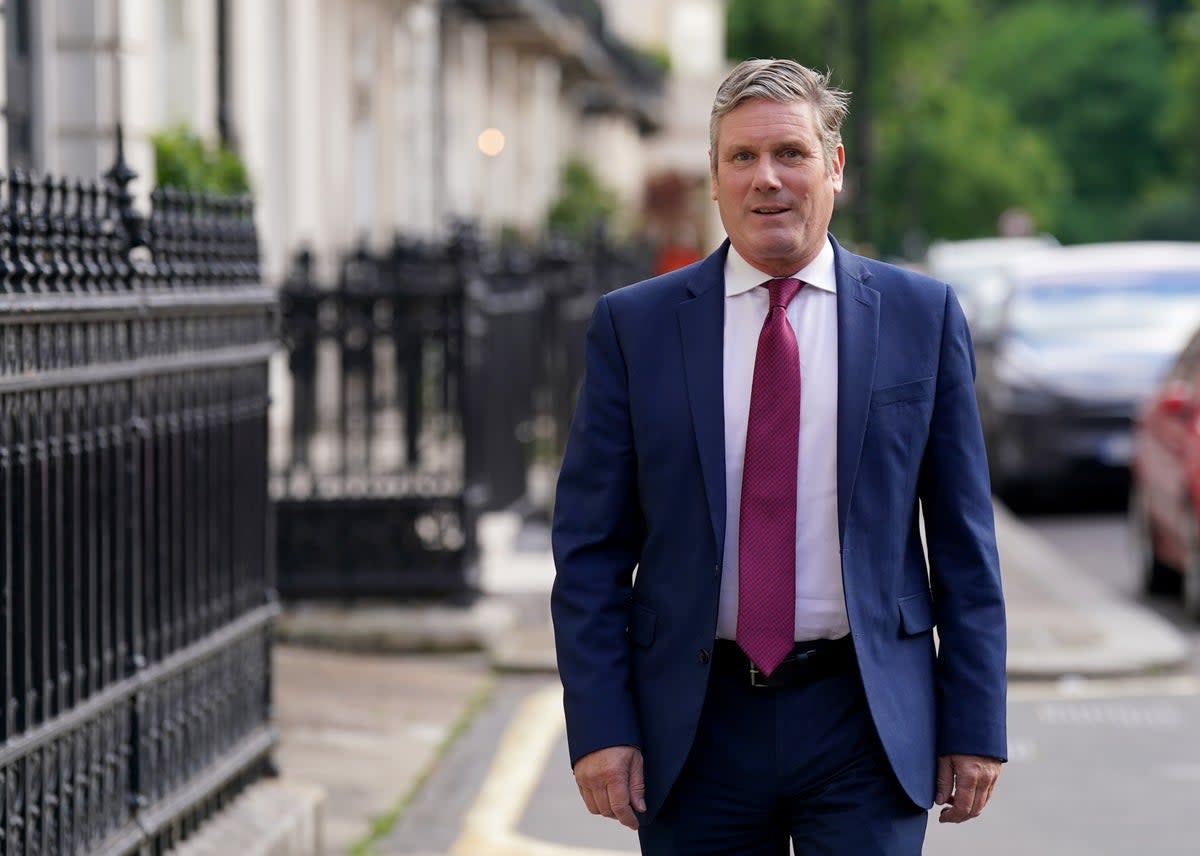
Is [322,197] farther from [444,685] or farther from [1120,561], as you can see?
[444,685]

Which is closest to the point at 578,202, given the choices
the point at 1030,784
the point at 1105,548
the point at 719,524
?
the point at 1105,548

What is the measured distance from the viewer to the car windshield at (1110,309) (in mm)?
17078

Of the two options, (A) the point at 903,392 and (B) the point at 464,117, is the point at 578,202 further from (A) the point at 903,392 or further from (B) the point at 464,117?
(A) the point at 903,392

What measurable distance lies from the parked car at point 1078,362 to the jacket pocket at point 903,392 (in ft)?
41.7

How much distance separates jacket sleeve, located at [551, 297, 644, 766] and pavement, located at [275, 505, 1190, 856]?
3172 mm

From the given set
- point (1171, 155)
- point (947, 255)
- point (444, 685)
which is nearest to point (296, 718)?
point (444, 685)

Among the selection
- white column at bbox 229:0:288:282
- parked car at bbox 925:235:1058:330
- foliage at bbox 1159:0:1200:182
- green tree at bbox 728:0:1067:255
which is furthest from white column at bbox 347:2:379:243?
foliage at bbox 1159:0:1200:182

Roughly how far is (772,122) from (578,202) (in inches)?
1223

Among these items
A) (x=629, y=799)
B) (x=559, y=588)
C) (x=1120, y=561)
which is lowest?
(x=1120, y=561)

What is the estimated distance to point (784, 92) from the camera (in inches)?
151

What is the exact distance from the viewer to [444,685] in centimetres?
976

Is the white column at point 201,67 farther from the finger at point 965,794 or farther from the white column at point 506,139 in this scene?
the white column at point 506,139

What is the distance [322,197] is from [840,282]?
54.5 feet

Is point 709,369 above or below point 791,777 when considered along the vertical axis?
above
